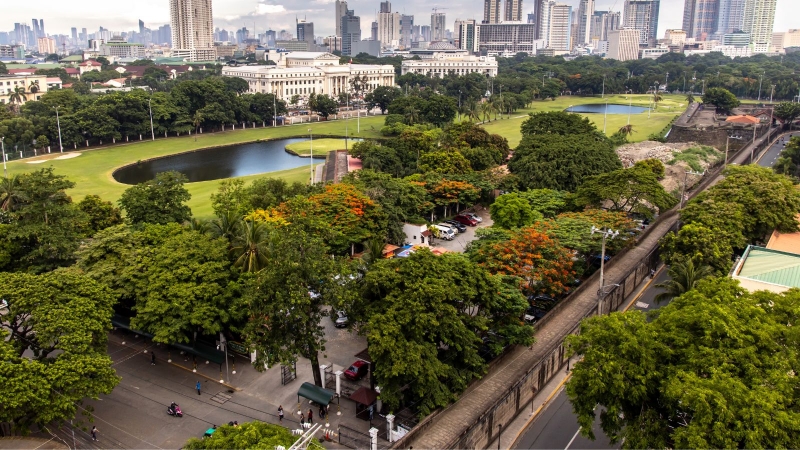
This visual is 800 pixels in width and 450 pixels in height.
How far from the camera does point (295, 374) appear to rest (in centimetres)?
2912

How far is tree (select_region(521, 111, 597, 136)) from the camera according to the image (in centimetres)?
6888

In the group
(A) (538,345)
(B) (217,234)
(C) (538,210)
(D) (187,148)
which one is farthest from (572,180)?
(D) (187,148)

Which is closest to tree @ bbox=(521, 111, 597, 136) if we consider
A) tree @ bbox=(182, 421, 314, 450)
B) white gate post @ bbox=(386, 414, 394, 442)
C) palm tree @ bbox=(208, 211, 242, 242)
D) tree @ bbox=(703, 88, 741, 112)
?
palm tree @ bbox=(208, 211, 242, 242)

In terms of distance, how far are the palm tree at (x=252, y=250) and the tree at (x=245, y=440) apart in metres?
12.9

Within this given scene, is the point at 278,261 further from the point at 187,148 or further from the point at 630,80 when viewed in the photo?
the point at 630,80

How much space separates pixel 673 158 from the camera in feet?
221

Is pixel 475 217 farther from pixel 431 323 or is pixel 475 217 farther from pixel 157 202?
pixel 431 323

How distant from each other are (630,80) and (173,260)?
15063 cm

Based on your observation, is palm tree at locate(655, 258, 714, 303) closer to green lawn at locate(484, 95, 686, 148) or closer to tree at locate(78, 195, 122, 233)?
tree at locate(78, 195, 122, 233)

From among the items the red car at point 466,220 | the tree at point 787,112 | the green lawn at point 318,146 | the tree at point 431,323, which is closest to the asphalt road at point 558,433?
the tree at point 431,323

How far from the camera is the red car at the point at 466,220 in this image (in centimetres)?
5159

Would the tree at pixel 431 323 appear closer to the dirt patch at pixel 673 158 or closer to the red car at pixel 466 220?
the red car at pixel 466 220

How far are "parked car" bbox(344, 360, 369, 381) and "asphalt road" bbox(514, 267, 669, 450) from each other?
25.6ft

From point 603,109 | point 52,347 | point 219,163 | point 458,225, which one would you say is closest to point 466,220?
point 458,225
